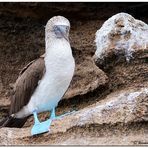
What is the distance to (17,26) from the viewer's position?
394 inches

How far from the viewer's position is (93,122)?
752 centimetres

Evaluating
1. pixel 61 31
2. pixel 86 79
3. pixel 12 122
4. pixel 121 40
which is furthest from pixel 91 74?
pixel 61 31

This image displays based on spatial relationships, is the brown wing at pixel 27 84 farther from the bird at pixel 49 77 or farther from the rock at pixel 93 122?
the rock at pixel 93 122

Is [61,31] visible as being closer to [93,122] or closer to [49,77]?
[49,77]

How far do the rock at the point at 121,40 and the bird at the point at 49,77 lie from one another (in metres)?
0.53

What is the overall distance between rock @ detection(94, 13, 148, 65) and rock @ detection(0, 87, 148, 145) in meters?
0.64

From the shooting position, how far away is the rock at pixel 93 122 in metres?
7.42

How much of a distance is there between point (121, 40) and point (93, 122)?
126 centimetres

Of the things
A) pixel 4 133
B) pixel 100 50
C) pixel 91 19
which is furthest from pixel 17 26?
pixel 4 133

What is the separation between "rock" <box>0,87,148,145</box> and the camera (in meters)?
7.42

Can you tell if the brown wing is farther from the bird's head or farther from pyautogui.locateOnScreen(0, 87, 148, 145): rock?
pyautogui.locateOnScreen(0, 87, 148, 145): rock

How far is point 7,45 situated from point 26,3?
0.63 meters

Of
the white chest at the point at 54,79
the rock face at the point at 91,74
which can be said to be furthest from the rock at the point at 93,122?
the white chest at the point at 54,79

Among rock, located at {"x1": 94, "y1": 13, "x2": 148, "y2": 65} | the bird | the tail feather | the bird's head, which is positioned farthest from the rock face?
the bird's head
